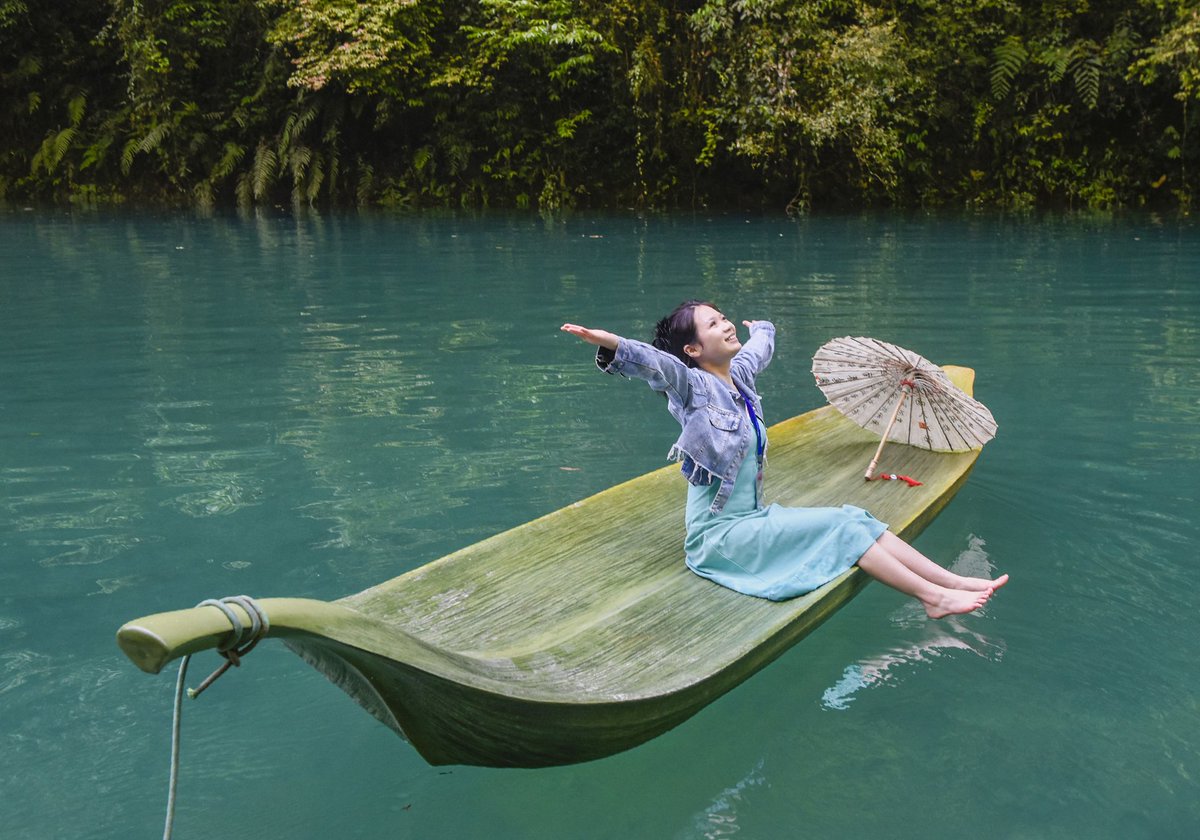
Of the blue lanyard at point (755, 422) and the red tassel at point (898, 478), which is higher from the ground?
the blue lanyard at point (755, 422)

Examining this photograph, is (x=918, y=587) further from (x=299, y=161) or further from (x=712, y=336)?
(x=299, y=161)

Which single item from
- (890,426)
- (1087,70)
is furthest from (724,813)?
(1087,70)

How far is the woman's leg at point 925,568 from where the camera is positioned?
118 inches

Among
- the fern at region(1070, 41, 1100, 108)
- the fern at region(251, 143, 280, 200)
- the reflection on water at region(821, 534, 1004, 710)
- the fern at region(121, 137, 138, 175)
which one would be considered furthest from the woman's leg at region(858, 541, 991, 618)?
the fern at region(121, 137, 138, 175)

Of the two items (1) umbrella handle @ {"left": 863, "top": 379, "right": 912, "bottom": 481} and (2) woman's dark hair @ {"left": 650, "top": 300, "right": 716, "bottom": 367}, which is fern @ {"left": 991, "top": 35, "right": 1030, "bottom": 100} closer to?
(1) umbrella handle @ {"left": 863, "top": 379, "right": 912, "bottom": 481}

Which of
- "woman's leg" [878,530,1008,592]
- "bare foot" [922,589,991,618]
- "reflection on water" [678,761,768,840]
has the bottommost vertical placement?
"reflection on water" [678,761,768,840]

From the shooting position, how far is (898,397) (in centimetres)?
414

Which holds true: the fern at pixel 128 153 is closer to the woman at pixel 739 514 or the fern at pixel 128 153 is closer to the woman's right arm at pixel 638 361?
the woman at pixel 739 514

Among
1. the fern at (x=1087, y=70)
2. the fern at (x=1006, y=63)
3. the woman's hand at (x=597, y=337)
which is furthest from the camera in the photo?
the fern at (x=1006, y=63)

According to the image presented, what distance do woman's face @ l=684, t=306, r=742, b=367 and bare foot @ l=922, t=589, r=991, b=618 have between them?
0.89 metres

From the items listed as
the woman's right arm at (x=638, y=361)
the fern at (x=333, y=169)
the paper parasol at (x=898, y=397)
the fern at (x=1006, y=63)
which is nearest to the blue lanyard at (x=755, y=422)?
the woman's right arm at (x=638, y=361)

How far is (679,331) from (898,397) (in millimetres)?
1373

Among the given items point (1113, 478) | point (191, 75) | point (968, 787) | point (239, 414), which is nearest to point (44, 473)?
point (239, 414)

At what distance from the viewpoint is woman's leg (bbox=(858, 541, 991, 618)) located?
9.62ft
